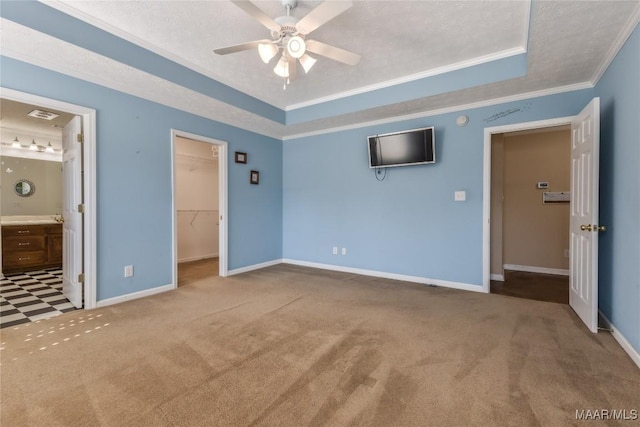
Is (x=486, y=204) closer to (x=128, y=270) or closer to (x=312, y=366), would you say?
(x=312, y=366)

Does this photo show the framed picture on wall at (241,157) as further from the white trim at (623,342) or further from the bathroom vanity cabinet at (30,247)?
the white trim at (623,342)

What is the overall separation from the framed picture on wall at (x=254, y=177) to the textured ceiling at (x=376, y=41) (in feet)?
4.44

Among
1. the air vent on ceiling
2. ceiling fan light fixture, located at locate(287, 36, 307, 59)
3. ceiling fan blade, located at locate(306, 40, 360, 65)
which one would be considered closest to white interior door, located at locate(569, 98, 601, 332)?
ceiling fan blade, located at locate(306, 40, 360, 65)

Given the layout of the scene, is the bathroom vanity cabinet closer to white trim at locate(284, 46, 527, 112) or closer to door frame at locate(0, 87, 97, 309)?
door frame at locate(0, 87, 97, 309)

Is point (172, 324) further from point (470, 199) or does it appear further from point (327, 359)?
point (470, 199)

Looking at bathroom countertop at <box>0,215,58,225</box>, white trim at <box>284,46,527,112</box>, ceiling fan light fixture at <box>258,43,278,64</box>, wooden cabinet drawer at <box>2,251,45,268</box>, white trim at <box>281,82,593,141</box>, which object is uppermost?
white trim at <box>284,46,527,112</box>

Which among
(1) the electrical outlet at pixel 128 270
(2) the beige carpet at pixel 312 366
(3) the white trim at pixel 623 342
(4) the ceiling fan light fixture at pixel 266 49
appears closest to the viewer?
(2) the beige carpet at pixel 312 366

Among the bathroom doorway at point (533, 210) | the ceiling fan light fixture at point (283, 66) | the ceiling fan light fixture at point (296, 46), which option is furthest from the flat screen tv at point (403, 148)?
the ceiling fan light fixture at point (296, 46)

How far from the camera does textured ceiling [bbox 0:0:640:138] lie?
7.13 ft

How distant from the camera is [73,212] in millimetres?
3051

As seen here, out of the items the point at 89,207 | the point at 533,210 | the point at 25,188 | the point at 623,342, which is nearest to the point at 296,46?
the point at 89,207

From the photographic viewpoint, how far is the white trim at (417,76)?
290cm

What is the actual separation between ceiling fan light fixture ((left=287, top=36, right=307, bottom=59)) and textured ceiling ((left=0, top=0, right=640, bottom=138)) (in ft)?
1.19

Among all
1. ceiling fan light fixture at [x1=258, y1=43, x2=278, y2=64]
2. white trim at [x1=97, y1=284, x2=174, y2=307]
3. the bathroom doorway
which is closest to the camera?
ceiling fan light fixture at [x1=258, y1=43, x2=278, y2=64]
